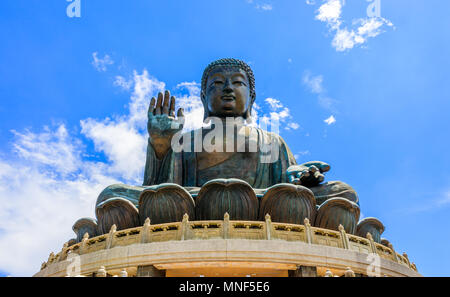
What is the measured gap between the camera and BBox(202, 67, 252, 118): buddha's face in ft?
41.4

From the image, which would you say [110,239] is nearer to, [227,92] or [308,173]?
[308,173]

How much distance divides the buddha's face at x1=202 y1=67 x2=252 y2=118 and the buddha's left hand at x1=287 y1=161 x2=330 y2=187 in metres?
3.03

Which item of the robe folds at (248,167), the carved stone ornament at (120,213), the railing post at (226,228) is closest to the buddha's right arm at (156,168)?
the robe folds at (248,167)

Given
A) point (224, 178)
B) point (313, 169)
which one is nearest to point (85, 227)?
point (224, 178)

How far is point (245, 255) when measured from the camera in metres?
7.09

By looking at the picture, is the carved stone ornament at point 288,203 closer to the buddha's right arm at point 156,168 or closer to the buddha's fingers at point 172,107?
the buddha's right arm at point 156,168

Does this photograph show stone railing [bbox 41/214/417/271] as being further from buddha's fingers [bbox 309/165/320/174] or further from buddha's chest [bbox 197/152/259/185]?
buddha's chest [bbox 197/152/259/185]

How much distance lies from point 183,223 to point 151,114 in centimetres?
360

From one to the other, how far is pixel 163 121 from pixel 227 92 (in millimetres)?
2993

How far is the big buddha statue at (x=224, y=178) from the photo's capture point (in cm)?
848

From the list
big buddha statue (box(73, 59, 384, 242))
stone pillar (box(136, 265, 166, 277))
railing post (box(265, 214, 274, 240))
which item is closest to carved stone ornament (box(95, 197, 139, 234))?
big buddha statue (box(73, 59, 384, 242))

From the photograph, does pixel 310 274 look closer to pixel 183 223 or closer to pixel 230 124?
pixel 183 223

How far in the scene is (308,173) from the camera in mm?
9867

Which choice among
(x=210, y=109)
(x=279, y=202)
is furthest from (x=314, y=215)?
(x=210, y=109)
